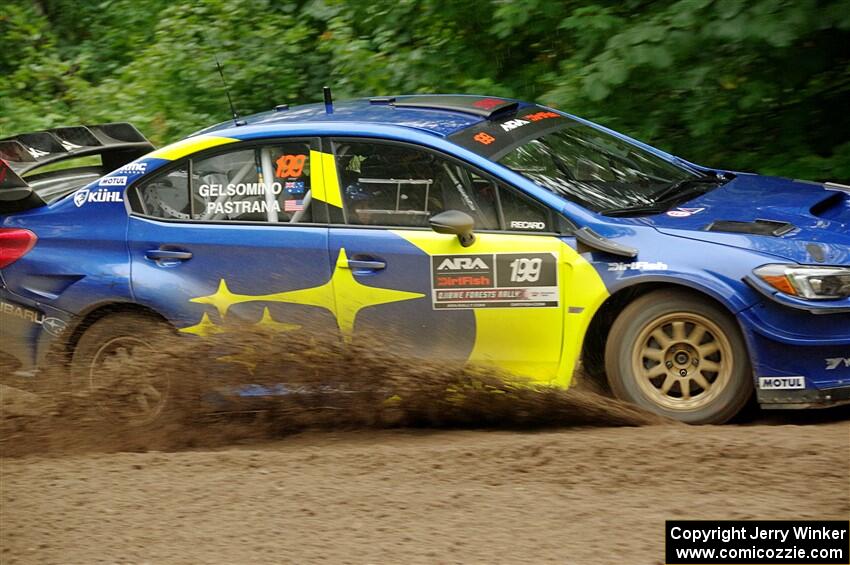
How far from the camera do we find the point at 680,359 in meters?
5.36

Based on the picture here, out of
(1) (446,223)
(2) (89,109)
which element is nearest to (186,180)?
(1) (446,223)

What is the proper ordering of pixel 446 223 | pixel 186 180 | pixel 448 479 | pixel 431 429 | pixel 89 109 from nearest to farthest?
pixel 448 479, pixel 446 223, pixel 431 429, pixel 186 180, pixel 89 109

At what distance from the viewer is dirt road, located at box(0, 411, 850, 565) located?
13.7 ft

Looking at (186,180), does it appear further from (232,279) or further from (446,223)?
(446,223)

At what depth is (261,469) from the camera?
17.0 ft

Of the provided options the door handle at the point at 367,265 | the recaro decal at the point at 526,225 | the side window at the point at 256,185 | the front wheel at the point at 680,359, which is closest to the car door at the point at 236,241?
the side window at the point at 256,185

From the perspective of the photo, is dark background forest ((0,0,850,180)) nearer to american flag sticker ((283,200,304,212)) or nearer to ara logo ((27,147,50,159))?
american flag sticker ((283,200,304,212))

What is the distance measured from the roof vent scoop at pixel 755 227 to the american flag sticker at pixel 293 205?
6.92 ft

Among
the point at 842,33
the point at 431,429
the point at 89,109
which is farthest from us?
the point at 89,109

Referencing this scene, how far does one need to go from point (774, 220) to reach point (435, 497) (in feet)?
7.24

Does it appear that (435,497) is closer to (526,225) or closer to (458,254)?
(458,254)

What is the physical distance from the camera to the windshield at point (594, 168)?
19.1 ft

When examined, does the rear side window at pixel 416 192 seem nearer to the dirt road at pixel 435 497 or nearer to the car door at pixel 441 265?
the car door at pixel 441 265

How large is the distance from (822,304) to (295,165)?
9.13ft
